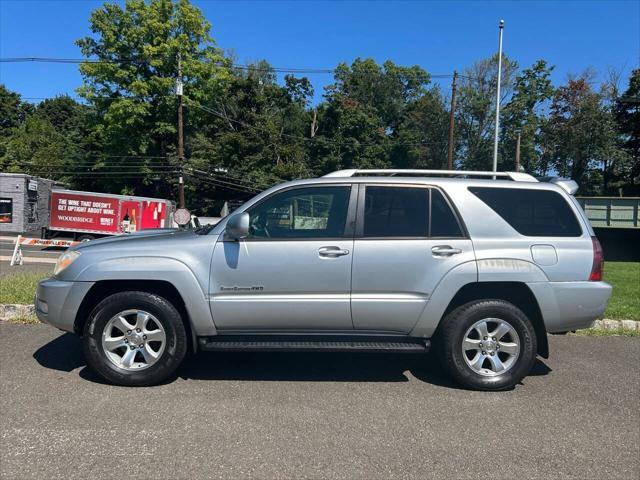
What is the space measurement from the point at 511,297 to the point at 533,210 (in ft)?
2.74

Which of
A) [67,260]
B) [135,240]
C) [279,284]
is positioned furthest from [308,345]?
[67,260]

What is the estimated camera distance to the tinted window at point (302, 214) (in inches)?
181

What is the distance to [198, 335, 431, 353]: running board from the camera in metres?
4.44

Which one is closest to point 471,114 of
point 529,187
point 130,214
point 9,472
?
point 130,214

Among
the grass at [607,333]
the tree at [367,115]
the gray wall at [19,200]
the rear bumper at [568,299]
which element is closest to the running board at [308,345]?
the rear bumper at [568,299]

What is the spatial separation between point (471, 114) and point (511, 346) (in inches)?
2042

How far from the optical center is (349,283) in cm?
445

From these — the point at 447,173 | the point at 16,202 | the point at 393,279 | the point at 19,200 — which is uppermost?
the point at 19,200

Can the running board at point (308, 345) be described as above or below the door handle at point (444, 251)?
below

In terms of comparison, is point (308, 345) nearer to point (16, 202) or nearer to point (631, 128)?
point (16, 202)

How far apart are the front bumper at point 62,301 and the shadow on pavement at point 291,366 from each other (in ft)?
1.99

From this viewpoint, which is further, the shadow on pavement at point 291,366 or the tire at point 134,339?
the shadow on pavement at point 291,366

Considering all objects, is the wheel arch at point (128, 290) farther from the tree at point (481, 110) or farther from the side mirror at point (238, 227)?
the tree at point (481, 110)

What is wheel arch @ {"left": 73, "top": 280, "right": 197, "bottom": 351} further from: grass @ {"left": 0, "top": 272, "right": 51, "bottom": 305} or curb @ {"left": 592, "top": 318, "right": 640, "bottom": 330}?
curb @ {"left": 592, "top": 318, "right": 640, "bottom": 330}
